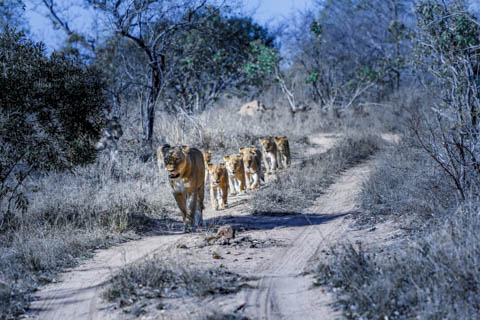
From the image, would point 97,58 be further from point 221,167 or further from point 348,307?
point 348,307

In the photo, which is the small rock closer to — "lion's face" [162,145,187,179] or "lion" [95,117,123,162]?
"lion's face" [162,145,187,179]

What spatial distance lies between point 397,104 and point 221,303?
21950mm

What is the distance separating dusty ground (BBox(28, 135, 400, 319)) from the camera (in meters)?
4.96

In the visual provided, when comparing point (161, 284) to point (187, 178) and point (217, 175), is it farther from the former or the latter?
point (217, 175)

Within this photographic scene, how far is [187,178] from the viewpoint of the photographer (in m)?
8.07

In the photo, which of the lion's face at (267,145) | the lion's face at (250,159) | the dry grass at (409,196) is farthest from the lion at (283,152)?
the dry grass at (409,196)

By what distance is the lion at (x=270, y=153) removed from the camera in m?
14.0

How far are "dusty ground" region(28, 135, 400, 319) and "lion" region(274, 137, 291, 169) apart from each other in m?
4.77

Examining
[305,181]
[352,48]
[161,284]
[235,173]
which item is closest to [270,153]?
[305,181]

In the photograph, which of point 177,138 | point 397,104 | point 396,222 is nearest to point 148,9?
point 177,138

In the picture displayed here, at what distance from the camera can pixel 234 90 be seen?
2642 centimetres

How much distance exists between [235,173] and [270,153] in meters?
3.06

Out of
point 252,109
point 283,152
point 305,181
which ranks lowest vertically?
point 305,181

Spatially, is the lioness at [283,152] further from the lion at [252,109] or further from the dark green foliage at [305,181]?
the lion at [252,109]
